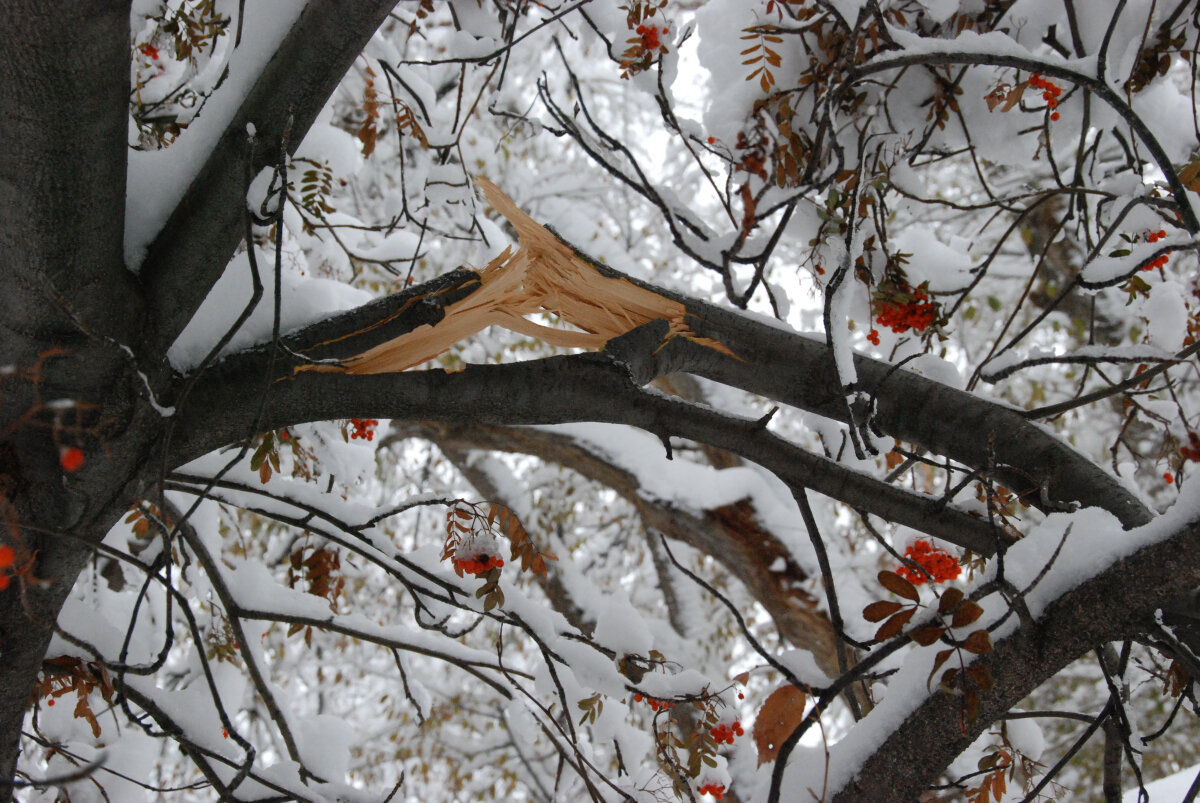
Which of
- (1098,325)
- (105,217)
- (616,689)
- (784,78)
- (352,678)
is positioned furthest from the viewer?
(352,678)

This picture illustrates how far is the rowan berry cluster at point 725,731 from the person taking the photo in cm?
152

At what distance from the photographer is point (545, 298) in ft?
4.22

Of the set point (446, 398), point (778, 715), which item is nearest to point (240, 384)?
point (446, 398)

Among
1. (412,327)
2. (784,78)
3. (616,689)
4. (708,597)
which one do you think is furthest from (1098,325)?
(412,327)

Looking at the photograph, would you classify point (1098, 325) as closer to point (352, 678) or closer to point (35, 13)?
point (35, 13)

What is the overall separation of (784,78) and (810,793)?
5.01 ft

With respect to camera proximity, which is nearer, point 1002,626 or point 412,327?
point 1002,626

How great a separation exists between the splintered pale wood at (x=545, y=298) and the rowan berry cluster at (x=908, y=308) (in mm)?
515

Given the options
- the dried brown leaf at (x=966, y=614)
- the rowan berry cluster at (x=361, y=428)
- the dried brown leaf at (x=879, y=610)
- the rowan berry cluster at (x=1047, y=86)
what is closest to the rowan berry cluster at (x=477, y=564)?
the rowan berry cluster at (x=361, y=428)

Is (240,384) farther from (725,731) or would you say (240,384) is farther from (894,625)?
(725,731)

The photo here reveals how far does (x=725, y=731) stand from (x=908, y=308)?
37.9 inches

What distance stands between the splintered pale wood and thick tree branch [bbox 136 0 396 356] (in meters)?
0.30

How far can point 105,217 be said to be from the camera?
3.24ft

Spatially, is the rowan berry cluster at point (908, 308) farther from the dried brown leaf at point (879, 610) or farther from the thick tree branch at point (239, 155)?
the thick tree branch at point (239, 155)
